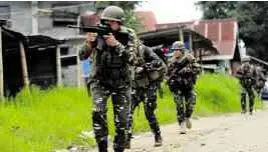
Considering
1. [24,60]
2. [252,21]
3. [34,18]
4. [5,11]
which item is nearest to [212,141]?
[24,60]

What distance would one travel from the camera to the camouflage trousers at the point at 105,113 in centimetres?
700

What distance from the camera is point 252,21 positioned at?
164ft

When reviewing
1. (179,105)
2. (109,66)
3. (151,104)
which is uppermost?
(109,66)

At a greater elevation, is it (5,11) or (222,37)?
(5,11)

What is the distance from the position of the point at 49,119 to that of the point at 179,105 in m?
2.45

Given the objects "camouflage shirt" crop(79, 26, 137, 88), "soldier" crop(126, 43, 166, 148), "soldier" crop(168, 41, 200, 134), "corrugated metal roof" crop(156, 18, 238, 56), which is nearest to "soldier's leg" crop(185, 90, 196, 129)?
"soldier" crop(168, 41, 200, 134)

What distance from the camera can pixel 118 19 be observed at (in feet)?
23.4

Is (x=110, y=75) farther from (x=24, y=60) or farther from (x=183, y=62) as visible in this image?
(x=24, y=60)

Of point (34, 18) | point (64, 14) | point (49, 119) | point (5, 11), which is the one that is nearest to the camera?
point (49, 119)

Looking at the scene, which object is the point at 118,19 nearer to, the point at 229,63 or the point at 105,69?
the point at 105,69

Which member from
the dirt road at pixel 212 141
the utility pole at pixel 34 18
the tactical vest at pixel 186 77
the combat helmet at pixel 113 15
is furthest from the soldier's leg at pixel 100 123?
the utility pole at pixel 34 18

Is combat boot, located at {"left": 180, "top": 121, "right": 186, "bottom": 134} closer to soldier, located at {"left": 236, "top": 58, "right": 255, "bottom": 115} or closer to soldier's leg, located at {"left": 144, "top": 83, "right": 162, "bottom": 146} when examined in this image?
soldier's leg, located at {"left": 144, "top": 83, "right": 162, "bottom": 146}

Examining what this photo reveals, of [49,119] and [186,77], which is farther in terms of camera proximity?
[186,77]

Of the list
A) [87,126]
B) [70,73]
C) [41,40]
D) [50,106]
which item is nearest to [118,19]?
[87,126]
